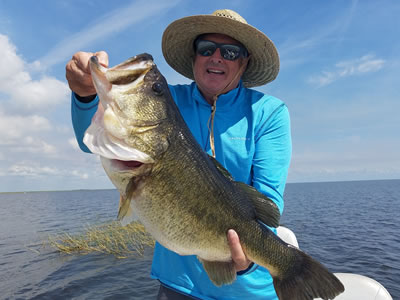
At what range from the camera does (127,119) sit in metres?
2.18

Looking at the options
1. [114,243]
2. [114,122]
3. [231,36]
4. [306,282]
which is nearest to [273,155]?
[306,282]

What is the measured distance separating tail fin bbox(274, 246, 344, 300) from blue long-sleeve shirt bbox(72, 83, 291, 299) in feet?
1.11

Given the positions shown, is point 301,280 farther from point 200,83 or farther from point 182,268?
point 200,83

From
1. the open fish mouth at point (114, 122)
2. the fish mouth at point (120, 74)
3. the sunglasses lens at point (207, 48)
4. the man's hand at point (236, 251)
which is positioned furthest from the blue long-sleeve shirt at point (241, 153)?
the fish mouth at point (120, 74)

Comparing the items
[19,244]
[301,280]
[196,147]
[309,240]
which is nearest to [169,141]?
[196,147]

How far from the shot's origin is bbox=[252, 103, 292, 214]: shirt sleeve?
2926mm

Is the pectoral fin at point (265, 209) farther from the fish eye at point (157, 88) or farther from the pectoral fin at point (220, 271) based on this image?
the fish eye at point (157, 88)

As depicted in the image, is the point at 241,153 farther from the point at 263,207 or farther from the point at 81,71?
the point at 81,71

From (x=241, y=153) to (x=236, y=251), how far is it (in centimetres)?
110

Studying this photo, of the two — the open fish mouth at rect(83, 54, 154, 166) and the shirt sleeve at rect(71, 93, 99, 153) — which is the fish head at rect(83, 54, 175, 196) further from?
the shirt sleeve at rect(71, 93, 99, 153)

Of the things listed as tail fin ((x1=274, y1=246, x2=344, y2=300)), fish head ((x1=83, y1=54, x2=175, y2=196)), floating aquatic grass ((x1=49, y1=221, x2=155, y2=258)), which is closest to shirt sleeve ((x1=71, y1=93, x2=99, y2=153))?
fish head ((x1=83, y1=54, x2=175, y2=196))

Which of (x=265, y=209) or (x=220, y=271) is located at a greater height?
(x=265, y=209)

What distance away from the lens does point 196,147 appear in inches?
95.2

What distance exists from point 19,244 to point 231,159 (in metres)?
24.6
